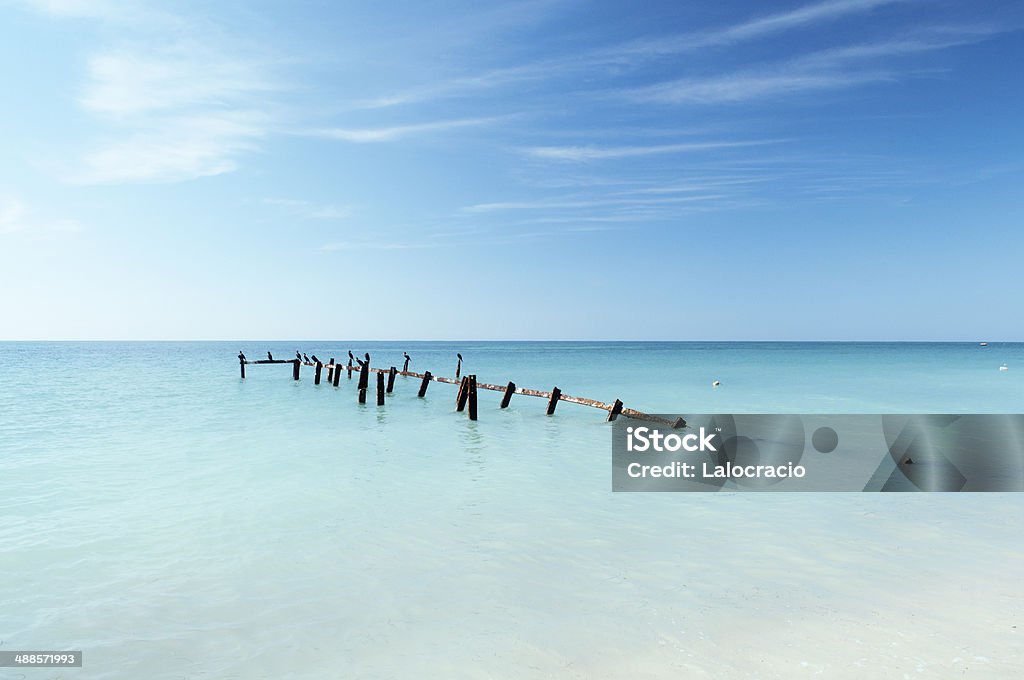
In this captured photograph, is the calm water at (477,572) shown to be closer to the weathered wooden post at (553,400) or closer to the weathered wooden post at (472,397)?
the weathered wooden post at (472,397)

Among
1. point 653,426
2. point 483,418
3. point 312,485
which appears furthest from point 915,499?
point 483,418

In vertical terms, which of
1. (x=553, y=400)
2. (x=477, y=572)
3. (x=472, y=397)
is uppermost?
(x=472, y=397)

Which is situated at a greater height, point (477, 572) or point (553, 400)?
point (553, 400)

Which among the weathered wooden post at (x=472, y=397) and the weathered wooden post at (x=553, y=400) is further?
the weathered wooden post at (x=553, y=400)

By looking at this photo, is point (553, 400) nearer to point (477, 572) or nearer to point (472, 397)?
point (472, 397)

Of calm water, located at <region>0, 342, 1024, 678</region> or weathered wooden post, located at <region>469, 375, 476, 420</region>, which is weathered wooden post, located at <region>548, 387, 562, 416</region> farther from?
calm water, located at <region>0, 342, 1024, 678</region>

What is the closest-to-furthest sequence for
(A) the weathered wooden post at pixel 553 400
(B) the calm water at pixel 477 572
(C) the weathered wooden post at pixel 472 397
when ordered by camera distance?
(B) the calm water at pixel 477 572 < (C) the weathered wooden post at pixel 472 397 < (A) the weathered wooden post at pixel 553 400

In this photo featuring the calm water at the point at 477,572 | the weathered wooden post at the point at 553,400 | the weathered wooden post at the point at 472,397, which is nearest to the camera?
the calm water at the point at 477,572

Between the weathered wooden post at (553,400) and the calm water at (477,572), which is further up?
the weathered wooden post at (553,400)

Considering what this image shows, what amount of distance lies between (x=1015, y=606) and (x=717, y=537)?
10.2 feet

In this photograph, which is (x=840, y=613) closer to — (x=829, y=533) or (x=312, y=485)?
(x=829, y=533)

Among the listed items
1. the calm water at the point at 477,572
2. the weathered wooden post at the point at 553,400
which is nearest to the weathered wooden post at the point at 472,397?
the weathered wooden post at the point at 553,400

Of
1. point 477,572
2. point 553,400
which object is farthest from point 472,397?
point 477,572

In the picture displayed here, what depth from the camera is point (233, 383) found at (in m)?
38.3
